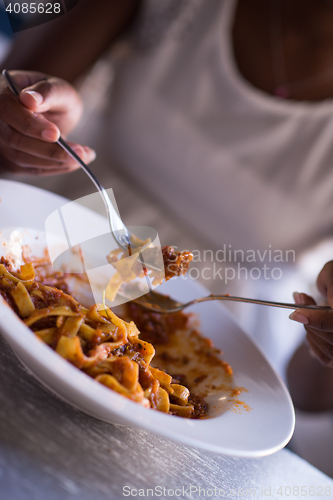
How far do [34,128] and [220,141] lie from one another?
1308 mm

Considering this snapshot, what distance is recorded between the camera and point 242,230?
6.48 ft

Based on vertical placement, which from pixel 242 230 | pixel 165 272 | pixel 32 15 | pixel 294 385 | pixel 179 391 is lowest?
pixel 294 385

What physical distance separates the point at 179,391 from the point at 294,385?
3.08 feet

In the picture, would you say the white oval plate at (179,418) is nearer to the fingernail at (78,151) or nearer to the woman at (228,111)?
the fingernail at (78,151)

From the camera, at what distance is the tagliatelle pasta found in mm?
561

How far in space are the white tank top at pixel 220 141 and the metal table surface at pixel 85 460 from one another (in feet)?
4.61

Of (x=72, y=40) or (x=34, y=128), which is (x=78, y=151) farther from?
(x=72, y=40)

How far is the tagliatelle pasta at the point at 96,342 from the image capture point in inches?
22.1

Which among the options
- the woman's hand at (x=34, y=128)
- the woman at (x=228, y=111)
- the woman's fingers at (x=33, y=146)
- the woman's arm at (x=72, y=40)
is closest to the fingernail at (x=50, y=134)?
the woman's hand at (x=34, y=128)

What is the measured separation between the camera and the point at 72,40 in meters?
1.84

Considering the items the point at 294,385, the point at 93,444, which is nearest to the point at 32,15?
the point at 93,444

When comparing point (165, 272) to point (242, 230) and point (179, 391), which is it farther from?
point (242, 230)

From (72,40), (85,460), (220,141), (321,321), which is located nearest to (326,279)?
(321,321)

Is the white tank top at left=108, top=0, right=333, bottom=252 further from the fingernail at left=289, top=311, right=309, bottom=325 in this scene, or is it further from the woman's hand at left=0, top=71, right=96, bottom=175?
the fingernail at left=289, top=311, right=309, bottom=325
